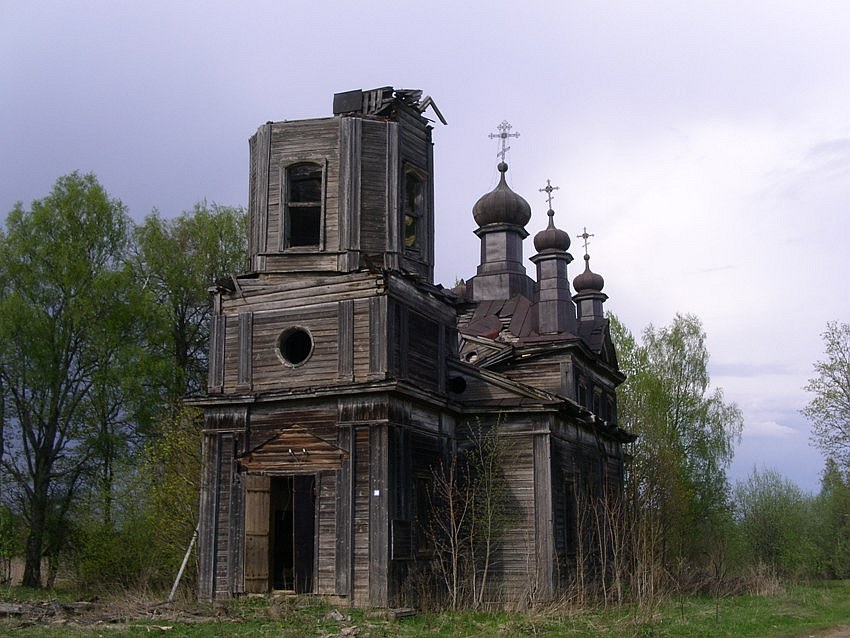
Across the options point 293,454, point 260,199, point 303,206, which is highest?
point 260,199

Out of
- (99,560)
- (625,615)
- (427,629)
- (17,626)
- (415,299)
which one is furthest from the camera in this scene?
(99,560)

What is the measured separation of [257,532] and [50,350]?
1154 centimetres

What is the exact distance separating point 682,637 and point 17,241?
20.5 m

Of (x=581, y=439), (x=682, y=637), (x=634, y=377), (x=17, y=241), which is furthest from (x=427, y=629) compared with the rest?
(x=634, y=377)

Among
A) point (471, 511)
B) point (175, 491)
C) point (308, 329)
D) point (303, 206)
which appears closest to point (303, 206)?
point (303, 206)

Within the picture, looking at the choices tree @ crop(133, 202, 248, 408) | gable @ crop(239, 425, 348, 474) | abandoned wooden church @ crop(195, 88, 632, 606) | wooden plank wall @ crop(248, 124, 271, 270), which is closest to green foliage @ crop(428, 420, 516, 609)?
abandoned wooden church @ crop(195, 88, 632, 606)

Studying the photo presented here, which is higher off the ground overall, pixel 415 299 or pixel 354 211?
pixel 354 211

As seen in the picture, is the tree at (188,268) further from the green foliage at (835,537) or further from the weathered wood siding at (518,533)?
the green foliage at (835,537)

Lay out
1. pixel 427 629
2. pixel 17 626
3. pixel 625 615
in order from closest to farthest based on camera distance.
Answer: pixel 17 626
pixel 427 629
pixel 625 615

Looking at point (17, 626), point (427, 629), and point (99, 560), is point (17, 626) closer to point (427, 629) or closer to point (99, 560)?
point (427, 629)

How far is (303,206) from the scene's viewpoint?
1792 centimetres

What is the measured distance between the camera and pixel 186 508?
20.7 metres

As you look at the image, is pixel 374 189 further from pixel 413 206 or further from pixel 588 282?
pixel 588 282

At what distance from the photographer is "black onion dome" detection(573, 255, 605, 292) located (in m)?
32.8
